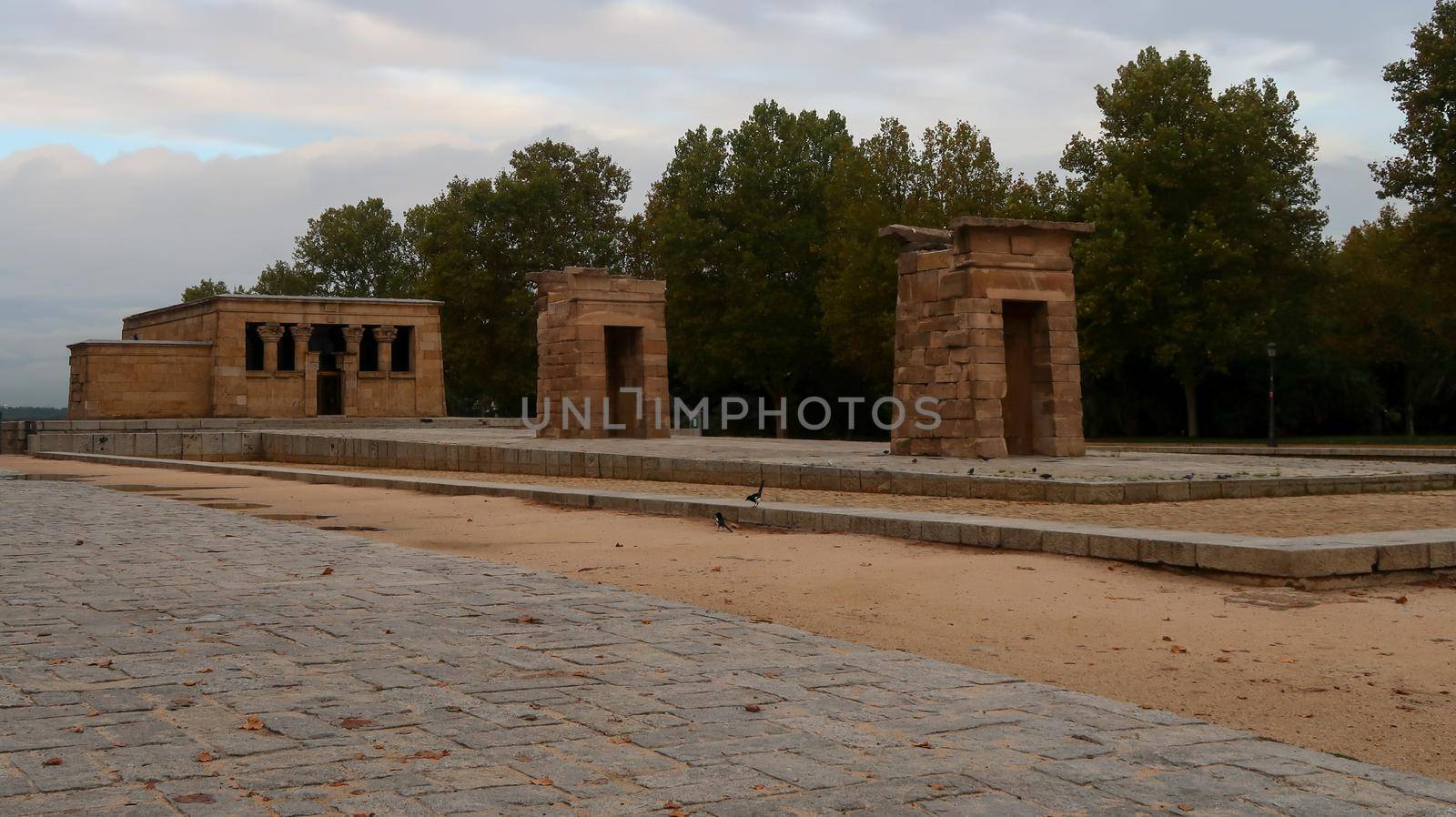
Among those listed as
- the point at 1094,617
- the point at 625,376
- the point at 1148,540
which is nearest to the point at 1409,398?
the point at 625,376

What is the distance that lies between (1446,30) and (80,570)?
1474 inches

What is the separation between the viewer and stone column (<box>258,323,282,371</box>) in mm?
45875

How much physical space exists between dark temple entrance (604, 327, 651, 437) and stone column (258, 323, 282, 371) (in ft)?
65.2

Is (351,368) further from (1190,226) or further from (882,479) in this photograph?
Answer: (882,479)

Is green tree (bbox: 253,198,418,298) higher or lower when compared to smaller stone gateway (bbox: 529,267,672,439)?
higher

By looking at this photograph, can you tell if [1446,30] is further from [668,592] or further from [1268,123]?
[668,592]

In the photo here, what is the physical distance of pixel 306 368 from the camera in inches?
1827

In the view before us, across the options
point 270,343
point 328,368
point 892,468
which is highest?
point 270,343

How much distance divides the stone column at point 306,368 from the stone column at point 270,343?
2.06 feet

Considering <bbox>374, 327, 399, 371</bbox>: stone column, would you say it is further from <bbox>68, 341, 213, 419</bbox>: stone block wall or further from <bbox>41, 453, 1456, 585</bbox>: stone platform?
<bbox>41, 453, 1456, 585</bbox>: stone platform

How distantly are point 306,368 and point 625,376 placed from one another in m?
20.3

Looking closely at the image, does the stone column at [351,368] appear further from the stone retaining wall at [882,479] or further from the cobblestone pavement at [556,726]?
the cobblestone pavement at [556,726]

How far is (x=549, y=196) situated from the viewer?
58.6m

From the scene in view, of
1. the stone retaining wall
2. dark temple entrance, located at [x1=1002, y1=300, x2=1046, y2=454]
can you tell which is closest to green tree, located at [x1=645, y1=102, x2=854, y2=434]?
the stone retaining wall
